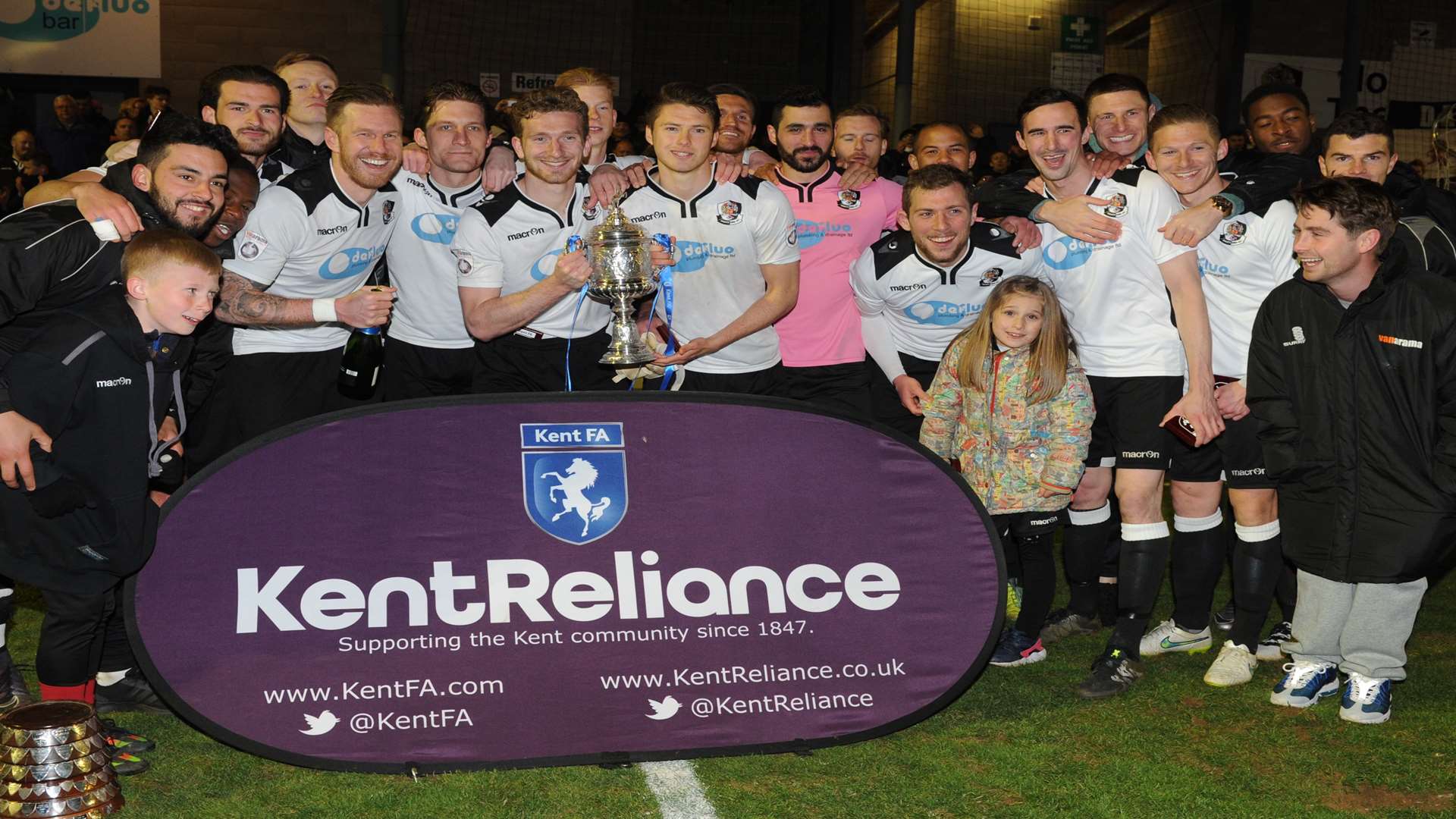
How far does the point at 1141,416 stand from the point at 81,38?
46.2 feet

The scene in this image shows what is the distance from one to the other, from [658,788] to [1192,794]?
63.1 inches

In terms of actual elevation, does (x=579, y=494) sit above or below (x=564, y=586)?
above

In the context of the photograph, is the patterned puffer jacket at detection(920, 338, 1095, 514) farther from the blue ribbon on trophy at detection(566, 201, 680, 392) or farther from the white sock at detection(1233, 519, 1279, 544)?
the blue ribbon on trophy at detection(566, 201, 680, 392)

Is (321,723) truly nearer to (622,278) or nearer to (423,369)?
(622,278)

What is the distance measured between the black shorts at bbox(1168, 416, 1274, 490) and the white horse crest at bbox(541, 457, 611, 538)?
2441 millimetres

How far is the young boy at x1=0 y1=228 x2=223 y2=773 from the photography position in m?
3.67

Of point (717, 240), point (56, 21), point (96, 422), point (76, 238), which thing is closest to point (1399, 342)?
point (717, 240)

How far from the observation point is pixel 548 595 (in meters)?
3.83

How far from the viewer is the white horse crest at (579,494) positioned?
3.89 metres

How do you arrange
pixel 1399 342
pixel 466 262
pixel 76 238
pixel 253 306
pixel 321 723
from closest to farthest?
pixel 321 723 < pixel 76 238 < pixel 1399 342 < pixel 253 306 < pixel 466 262

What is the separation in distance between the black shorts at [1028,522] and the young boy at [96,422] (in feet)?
9.78

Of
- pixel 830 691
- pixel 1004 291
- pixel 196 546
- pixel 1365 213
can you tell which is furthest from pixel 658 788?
pixel 1365 213

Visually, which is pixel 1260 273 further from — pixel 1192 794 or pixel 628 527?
pixel 628 527

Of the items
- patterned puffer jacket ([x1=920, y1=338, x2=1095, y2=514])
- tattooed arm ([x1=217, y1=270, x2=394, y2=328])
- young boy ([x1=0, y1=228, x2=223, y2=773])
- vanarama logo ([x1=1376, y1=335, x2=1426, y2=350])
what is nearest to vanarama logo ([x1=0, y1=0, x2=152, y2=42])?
tattooed arm ([x1=217, y1=270, x2=394, y2=328])
